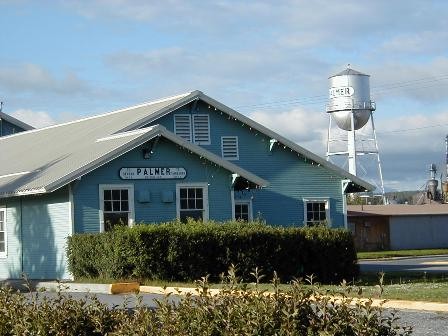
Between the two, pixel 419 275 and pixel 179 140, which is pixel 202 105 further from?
pixel 419 275

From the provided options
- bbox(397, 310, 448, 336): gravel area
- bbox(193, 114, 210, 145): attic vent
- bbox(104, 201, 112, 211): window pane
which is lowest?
bbox(397, 310, 448, 336): gravel area

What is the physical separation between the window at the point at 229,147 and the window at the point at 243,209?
1823 mm

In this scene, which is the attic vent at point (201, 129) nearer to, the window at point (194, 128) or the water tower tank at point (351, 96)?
the window at point (194, 128)

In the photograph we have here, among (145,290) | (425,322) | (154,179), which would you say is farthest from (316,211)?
(425,322)

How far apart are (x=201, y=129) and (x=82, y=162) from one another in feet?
22.1

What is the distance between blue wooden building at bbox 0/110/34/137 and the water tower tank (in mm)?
24014

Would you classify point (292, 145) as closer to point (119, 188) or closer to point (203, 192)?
point (203, 192)

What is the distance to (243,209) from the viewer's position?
112 feet

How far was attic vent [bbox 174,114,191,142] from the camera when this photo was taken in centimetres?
3403

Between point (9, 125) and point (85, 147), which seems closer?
point (85, 147)

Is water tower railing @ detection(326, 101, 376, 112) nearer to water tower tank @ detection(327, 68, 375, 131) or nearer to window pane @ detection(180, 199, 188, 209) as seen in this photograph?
water tower tank @ detection(327, 68, 375, 131)

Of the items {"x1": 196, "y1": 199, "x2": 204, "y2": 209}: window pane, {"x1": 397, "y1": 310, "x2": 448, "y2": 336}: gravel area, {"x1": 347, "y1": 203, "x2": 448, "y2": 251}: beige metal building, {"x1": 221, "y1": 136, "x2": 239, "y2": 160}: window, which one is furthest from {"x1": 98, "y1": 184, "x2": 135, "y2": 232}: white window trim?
{"x1": 347, "y1": 203, "x2": 448, "y2": 251}: beige metal building

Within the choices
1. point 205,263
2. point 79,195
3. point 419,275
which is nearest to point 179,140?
point 79,195

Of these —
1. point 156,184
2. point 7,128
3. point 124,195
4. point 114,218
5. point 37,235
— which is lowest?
point 37,235
